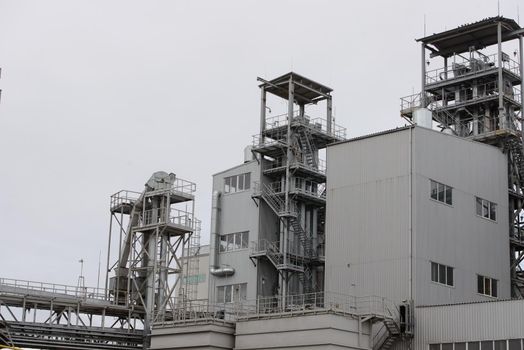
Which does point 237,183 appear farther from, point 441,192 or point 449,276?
point 449,276

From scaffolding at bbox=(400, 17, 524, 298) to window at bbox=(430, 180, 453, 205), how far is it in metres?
8.83

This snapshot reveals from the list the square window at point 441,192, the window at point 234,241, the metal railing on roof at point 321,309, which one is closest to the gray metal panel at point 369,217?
the metal railing on roof at point 321,309

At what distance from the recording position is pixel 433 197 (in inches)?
2251

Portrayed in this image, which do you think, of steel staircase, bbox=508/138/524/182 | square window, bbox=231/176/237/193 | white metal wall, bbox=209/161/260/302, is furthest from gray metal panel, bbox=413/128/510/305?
square window, bbox=231/176/237/193

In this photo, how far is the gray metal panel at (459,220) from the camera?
5578 centimetres

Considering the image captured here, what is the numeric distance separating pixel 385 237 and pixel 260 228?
53.9 feet

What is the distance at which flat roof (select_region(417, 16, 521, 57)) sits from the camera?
69.3 m

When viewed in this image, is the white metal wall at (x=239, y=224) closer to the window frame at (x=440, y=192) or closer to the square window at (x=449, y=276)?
the square window at (x=449, y=276)

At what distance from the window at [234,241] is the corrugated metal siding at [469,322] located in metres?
21.3

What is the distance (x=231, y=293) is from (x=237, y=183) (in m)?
8.98

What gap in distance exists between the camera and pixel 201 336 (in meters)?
54.4

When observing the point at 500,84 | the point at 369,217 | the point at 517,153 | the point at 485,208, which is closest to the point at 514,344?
the point at 369,217

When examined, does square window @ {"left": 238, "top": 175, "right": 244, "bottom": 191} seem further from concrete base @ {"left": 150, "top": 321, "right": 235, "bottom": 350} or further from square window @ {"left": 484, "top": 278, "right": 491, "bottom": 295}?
square window @ {"left": 484, "top": 278, "right": 491, "bottom": 295}

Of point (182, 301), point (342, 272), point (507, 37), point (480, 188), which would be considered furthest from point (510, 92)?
point (182, 301)
